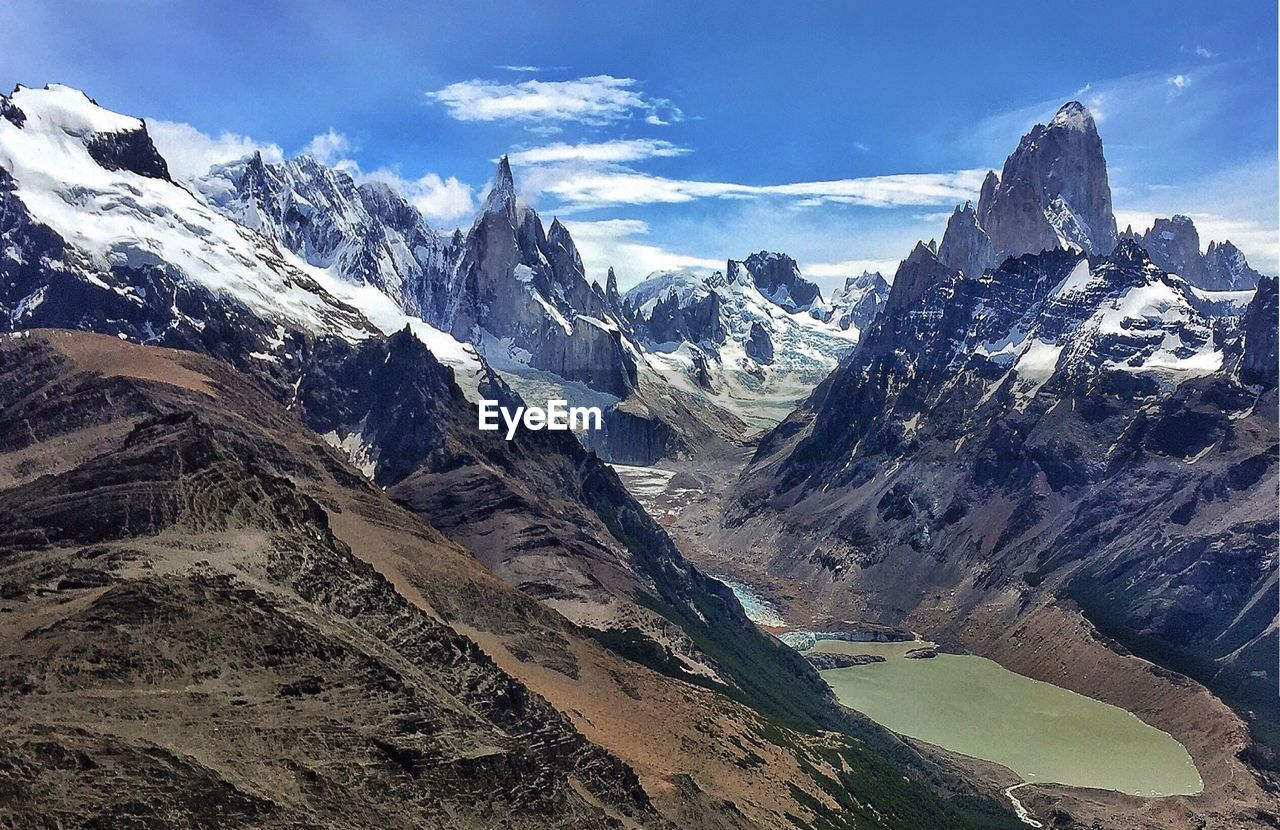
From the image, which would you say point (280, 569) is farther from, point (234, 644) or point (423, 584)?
point (423, 584)

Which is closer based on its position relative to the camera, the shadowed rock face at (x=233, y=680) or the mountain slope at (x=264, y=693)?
the shadowed rock face at (x=233, y=680)

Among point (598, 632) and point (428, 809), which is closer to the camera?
point (428, 809)

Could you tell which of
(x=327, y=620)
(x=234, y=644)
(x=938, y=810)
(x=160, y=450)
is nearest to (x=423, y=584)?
(x=160, y=450)

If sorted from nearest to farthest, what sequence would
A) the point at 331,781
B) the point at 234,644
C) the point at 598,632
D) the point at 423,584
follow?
the point at 331,781 < the point at 234,644 < the point at 423,584 < the point at 598,632

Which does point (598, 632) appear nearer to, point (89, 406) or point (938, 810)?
point (938, 810)

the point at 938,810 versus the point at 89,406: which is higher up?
the point at 89,406

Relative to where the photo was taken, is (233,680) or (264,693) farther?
(264,693)

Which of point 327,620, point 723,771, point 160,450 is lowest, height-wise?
point 723,771

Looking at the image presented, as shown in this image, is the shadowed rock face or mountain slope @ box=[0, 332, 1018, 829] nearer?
the shadowed rock face

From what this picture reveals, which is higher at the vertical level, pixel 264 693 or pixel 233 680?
pixel 233 680

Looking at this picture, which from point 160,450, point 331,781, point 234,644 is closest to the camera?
point 331,781
